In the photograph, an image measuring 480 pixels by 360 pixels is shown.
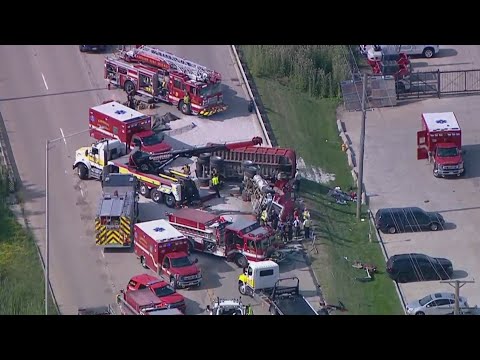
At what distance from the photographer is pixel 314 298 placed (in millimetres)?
36188

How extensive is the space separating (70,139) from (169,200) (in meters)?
7.55

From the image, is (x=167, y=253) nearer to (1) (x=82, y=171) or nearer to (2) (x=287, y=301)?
(2) (x=287, y=301)

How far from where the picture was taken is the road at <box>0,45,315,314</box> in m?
37.4

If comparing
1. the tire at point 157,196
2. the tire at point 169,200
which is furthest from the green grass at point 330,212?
the tire at point 157,196

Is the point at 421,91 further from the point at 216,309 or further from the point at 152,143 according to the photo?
the point at 216,309

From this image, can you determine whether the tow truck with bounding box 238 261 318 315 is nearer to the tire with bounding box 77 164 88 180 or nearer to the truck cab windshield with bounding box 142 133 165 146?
the tire with bounding box 77 164 88 180

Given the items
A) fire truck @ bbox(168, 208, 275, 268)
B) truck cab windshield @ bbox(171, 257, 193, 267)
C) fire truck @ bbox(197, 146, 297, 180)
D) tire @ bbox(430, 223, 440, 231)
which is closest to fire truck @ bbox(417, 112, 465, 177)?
tire @ bbox(430, 223, 440, 231)

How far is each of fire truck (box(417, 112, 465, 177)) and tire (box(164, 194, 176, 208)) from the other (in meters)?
10.1

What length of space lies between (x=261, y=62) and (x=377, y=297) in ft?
64.6

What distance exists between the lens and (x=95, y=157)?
1734 inches

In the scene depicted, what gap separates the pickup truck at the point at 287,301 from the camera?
114ft

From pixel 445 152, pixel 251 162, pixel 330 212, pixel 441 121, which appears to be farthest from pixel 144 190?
A: pixel 441 121

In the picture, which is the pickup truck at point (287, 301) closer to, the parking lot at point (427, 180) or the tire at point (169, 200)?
the parking lot at point (427, 180)

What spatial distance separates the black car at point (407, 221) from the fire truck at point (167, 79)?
10996 millimetres
